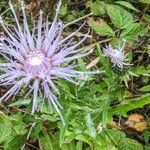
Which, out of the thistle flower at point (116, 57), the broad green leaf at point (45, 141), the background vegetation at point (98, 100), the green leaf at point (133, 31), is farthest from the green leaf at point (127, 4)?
the broad green leaf at point (45, 141)

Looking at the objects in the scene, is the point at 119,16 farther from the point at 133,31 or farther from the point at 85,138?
the point at 85,138

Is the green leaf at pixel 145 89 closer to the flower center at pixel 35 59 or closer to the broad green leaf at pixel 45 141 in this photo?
the broad green leaf at pixel 45 141

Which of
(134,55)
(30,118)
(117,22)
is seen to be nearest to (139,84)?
(134,55)

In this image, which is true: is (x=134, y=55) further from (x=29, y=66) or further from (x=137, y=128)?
(x=29, y=66)

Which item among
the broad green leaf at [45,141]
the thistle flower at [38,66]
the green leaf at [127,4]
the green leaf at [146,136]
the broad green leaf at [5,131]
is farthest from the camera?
the green leaf at [127,4]

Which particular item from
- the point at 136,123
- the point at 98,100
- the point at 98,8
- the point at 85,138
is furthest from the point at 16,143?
the point at 98,8

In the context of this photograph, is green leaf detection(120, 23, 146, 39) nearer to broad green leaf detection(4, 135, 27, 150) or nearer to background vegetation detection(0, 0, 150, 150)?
background vegetation detection(0, 0, 150, 150)
